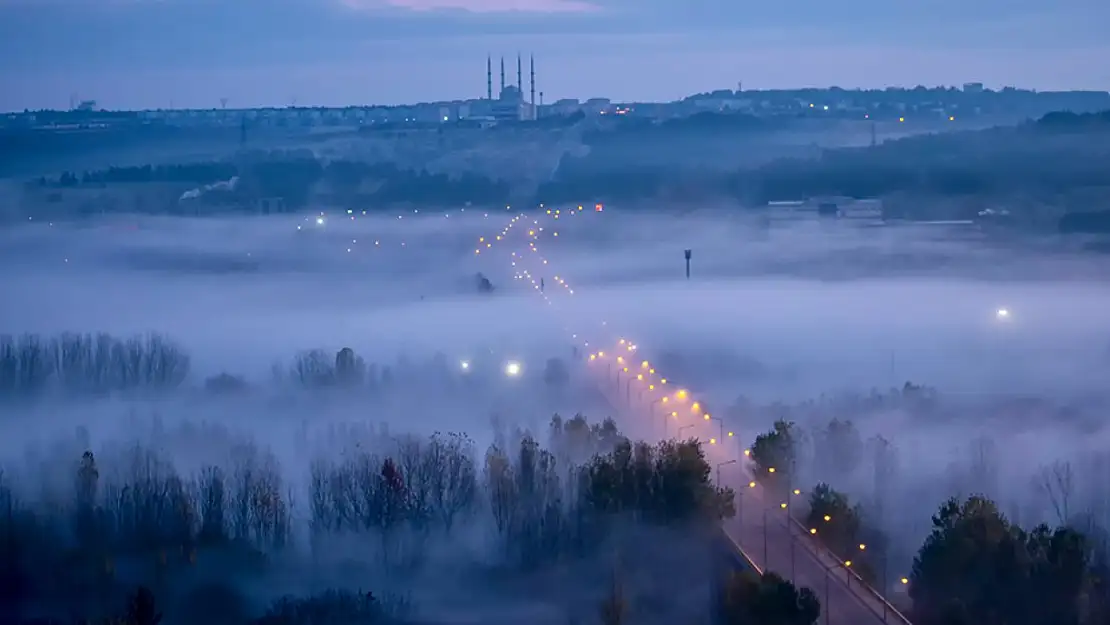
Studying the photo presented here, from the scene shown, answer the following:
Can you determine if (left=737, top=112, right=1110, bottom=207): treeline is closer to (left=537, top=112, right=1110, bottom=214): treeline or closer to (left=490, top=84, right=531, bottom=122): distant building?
(left=537, top=112, right=1110, bottom=214): treeline

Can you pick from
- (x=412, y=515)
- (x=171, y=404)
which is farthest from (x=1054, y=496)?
(x=171, y=404)

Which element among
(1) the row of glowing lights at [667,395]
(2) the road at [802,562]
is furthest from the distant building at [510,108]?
(2) the road at [802,562]

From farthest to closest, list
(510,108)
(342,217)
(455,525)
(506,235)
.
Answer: (510,108)
(342,217)
(506,235)
(455,525)

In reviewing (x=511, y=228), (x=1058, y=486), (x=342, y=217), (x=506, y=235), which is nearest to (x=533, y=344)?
(x=1058, y=486)

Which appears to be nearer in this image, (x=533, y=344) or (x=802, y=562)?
(x=802, y=562)

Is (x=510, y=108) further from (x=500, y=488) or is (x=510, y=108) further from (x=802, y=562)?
(x=802, y=562)

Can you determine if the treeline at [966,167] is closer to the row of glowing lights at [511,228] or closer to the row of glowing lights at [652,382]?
the row of glowing lights at [511,228]
